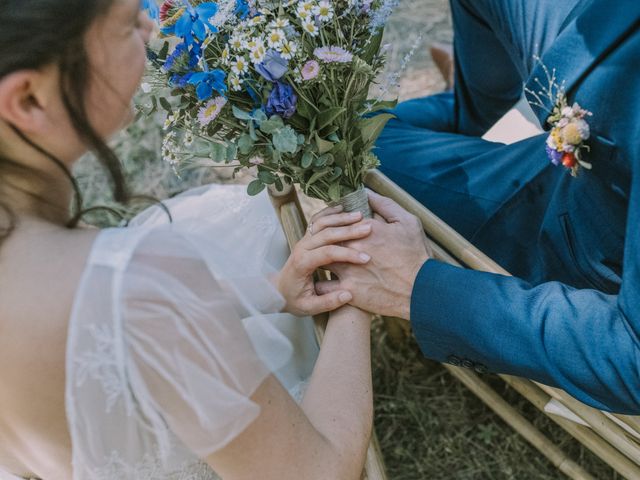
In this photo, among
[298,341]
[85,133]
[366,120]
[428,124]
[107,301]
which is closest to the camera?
[107,301]

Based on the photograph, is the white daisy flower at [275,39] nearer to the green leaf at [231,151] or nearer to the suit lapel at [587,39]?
the green leaf at [231,151]

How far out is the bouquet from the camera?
116cm

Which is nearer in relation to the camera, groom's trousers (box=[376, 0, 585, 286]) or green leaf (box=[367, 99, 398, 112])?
green leaf (box=[367, 99, 398, 112])

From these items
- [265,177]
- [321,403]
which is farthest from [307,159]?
[321,403]

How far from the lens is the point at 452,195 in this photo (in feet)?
5.62

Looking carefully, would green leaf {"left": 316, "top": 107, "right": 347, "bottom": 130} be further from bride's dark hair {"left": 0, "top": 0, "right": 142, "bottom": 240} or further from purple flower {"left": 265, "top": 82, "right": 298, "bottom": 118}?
bride's dark hair {"left": 0, "top": 0, "right": 142, "bottom": 240}

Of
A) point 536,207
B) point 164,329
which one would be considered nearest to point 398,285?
point 536,207

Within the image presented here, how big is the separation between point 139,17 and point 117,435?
645mm

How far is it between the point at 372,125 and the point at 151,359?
0.61 meters

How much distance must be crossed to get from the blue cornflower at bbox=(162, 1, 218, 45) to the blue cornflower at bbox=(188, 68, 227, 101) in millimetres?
59

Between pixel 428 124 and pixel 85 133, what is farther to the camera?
pixel 428 124

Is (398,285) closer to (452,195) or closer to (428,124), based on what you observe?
(452,195)

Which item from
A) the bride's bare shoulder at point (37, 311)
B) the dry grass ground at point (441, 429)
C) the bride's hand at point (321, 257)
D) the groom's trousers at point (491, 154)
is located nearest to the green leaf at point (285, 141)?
the bride's hand at point (321, 257)

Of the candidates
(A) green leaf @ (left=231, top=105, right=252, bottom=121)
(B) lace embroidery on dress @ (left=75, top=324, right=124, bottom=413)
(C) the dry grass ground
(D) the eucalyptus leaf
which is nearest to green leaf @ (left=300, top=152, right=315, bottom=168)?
(D) the eucalyptus leaf
